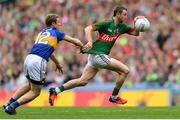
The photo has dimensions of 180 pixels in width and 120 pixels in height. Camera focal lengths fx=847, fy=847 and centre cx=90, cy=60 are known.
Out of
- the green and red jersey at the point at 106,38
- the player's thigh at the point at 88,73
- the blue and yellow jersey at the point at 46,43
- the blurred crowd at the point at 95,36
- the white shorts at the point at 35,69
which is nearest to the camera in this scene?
the white shorts at the point at 35,69

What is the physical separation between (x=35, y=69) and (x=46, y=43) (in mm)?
569

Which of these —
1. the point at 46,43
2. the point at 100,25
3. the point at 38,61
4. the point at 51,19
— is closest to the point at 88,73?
the point at 100,25

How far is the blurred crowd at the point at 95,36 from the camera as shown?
85.2ft

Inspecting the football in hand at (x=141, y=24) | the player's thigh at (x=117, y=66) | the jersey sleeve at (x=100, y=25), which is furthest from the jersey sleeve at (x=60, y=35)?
the football in hand at (x=141, y=24)

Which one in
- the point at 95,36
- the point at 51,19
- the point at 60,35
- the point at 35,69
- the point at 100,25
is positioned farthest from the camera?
the point at 95,36

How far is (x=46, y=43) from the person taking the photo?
1633 cm

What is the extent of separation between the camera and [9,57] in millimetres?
29500

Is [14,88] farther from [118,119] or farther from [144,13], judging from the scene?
[118,119]

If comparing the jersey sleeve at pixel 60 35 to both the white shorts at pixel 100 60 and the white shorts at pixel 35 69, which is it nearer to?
the white shorts at pixel 35 69

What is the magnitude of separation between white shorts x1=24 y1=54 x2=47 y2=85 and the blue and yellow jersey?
0.11 metres

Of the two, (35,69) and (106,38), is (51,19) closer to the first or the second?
(35,69)

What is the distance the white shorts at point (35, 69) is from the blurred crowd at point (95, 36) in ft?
30.9

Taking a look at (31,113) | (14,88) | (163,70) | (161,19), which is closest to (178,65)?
(163,70)

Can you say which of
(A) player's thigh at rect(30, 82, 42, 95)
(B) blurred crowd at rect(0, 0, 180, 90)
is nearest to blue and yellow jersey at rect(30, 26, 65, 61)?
(A) player's thigh at rect(30, 82, 42, 95)
